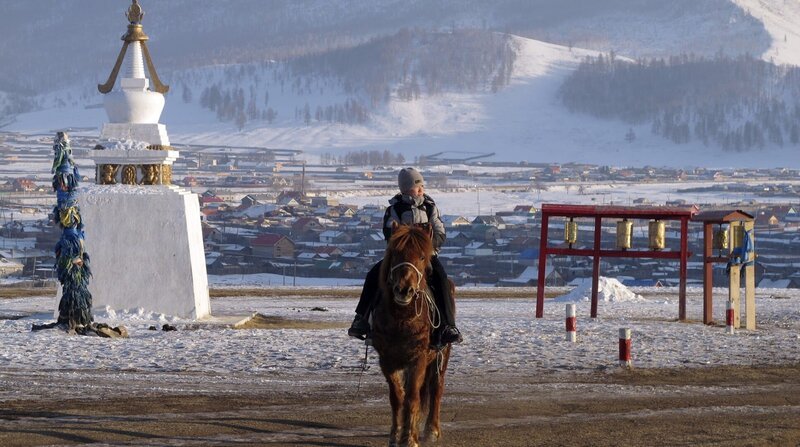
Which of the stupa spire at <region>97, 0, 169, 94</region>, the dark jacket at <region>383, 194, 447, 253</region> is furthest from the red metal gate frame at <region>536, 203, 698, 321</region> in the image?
the dark jacket at <region>383, 194, 447, 253</region>

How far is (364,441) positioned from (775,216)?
117 metres

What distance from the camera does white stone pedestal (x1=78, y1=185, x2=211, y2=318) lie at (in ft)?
103

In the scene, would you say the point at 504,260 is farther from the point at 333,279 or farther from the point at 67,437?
the point at 67,437

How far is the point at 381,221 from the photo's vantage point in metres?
121

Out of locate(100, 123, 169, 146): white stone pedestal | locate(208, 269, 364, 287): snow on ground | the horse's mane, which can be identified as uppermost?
locate(100, 123, 169, 146): white stone pedestal

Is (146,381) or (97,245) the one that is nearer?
(146,381)

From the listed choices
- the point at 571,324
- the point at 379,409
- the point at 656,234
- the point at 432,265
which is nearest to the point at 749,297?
the point at 656,234

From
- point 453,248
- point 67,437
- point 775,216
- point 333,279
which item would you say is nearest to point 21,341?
point 67,437

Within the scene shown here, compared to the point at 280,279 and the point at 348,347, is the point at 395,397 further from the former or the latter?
the point at 280,279

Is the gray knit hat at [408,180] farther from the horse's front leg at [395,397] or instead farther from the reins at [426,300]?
the horse's front leg at [395,397]

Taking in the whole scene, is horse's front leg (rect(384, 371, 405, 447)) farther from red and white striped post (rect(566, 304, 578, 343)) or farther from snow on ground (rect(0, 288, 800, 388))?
red and white striped post (rect(566, 304, 578, 343))

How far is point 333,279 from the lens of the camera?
8106cm

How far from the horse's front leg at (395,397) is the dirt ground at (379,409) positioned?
0.52 meters

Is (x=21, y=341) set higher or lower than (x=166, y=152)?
lower
